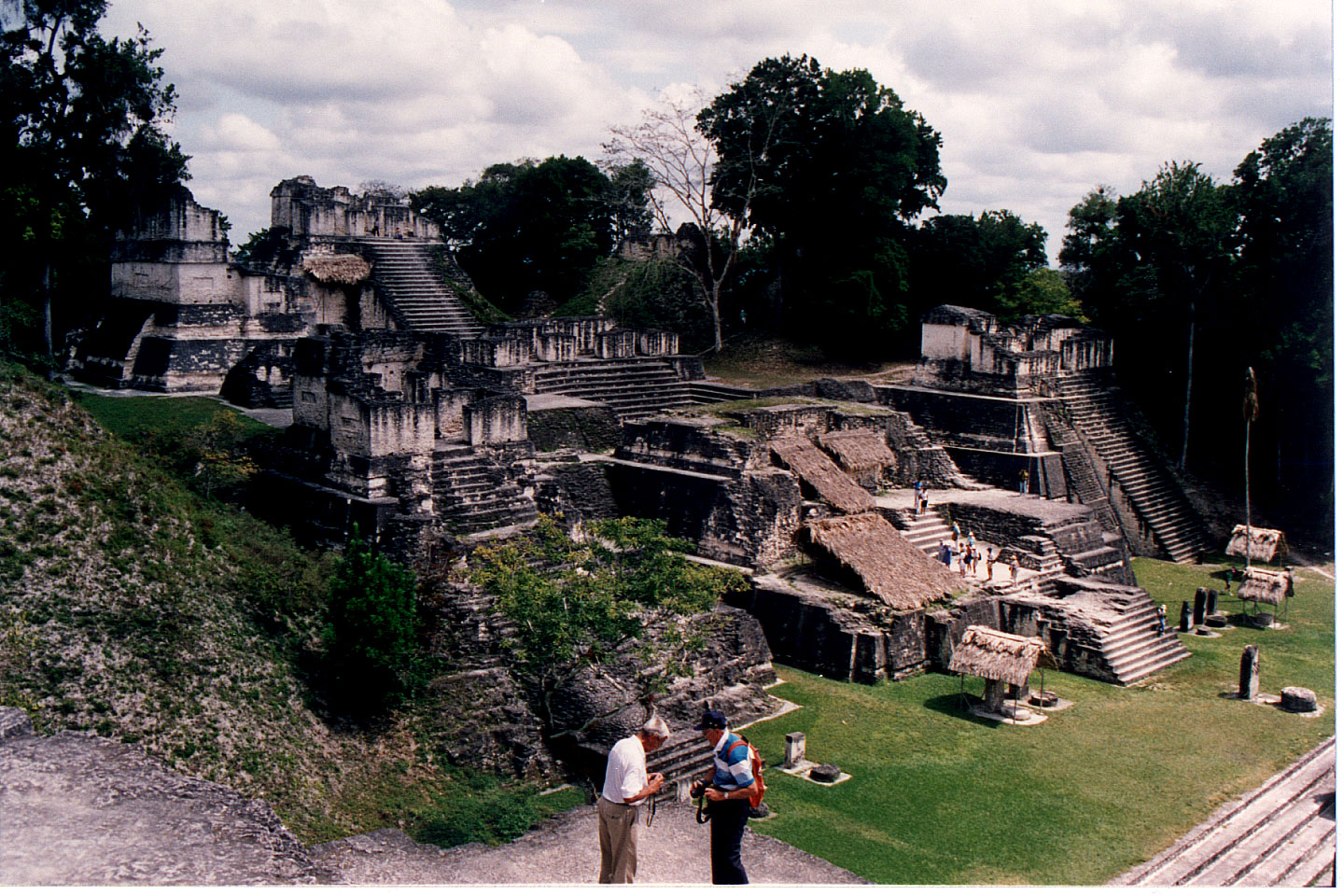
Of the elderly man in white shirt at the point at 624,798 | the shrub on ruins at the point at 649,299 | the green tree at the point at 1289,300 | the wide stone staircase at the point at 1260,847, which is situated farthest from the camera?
the shrub on ruins at the point at 649,299

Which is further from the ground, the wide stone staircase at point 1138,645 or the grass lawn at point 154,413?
the grass lawn at point 154,413

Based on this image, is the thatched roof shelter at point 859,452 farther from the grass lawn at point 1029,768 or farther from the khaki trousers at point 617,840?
the khaki trousers at point 617,840

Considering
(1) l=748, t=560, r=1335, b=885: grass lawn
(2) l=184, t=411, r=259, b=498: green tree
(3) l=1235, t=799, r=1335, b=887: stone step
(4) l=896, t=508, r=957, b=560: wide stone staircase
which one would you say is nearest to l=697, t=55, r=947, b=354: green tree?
(4) l=896, t=508, r=957, b=560: wide stone staircase

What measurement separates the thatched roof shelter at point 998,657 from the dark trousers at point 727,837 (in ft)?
17.5

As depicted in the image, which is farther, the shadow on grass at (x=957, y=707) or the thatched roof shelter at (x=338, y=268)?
the thatched roof shelter at (x=338, y=268)

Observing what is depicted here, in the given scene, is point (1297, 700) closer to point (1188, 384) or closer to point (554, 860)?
point (554, 860)

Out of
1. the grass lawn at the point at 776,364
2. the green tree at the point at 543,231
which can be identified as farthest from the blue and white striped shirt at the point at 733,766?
the green tree at the point at 543,231

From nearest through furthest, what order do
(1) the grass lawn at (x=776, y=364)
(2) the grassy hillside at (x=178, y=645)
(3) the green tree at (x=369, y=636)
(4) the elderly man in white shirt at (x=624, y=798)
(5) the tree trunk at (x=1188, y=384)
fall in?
(4) the elderly man in white shirt at (x=624, y=798) → (2) the grassy hillside at (x=178, y=645) → (3) the green tree at (x=369, y=636) → (5) the tree trunk at (x=1188, y=384) → (1) the grass lawn at (x=776, y=364)

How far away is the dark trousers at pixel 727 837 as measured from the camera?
19.2 feet

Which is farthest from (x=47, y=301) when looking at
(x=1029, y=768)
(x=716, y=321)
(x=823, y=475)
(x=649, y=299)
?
(x=1029, y=768)

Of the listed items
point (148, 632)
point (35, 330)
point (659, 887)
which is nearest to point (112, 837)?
point (148, 632)

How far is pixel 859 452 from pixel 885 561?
2714mm

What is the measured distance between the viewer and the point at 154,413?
1409cm

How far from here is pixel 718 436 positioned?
14.1 m
